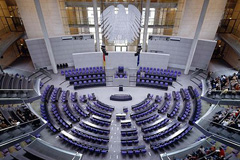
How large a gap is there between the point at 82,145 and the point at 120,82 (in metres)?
9.12

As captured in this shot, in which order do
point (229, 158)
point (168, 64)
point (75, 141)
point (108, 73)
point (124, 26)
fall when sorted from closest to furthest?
point (124, 26) < point (229, 158) < point (75, 141) < point (108, 73) < point (168, 64)

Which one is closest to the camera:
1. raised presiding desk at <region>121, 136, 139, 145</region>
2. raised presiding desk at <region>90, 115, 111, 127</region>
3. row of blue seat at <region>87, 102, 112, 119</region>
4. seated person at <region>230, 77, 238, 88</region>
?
raised presiding desk at <region>121, 136, 139, 145</region>

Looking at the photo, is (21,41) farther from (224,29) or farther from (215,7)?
(224,29)

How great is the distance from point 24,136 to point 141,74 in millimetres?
13776

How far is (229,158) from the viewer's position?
34.3ft

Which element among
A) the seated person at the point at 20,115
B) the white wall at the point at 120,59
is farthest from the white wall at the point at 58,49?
the seated person at the point at 20,115

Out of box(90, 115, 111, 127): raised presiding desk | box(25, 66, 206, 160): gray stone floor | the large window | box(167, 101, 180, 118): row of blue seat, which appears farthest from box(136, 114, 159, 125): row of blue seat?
the large window

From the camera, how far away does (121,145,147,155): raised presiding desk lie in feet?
37.1

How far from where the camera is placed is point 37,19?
19.6 meters

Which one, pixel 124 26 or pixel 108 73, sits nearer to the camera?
pixel 124 26

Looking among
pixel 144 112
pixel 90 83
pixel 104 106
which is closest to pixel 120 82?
pixel 90 83

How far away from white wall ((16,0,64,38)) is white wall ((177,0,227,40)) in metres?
16.3

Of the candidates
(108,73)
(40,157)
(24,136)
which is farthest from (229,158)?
(108,73)

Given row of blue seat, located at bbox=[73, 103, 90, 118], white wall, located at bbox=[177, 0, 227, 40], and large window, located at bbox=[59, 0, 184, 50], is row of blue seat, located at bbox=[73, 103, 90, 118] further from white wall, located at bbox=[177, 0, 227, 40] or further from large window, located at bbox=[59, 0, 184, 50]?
white wall, located at bbox=[177, 0, 227, 40]
